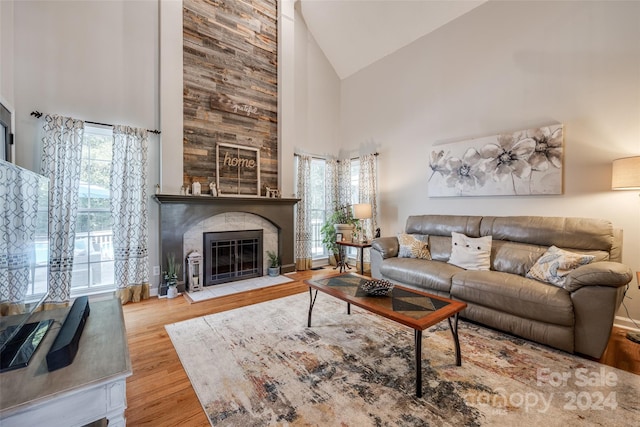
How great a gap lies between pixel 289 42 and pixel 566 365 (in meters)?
5.74

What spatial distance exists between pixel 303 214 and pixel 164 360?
3369 millimetres

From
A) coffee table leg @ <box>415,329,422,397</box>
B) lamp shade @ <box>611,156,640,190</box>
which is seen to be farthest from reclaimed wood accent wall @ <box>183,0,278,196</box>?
lamp shade @ <box>611,156,640,190</box>

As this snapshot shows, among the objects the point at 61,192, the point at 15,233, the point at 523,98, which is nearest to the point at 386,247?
the point at 523,98

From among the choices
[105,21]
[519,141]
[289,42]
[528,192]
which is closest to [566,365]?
[528,192]

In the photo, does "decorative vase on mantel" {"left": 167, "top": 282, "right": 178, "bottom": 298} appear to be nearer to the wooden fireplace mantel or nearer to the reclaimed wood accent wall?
the wooden fireplace mantel

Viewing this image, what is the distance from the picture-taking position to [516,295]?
2416mm

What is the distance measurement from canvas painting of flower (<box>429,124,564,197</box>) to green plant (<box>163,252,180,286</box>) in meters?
4.01

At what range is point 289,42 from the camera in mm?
4906

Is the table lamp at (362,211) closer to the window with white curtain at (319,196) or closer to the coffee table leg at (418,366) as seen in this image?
the window with white curtain at (319,196)

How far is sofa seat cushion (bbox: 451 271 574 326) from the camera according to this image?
2.22m

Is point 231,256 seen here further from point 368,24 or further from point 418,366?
point 368,24

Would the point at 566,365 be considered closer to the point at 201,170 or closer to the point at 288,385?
the point at 288,385

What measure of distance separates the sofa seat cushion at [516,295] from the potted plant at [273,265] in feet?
9.37

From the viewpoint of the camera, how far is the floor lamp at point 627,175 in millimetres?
2400
